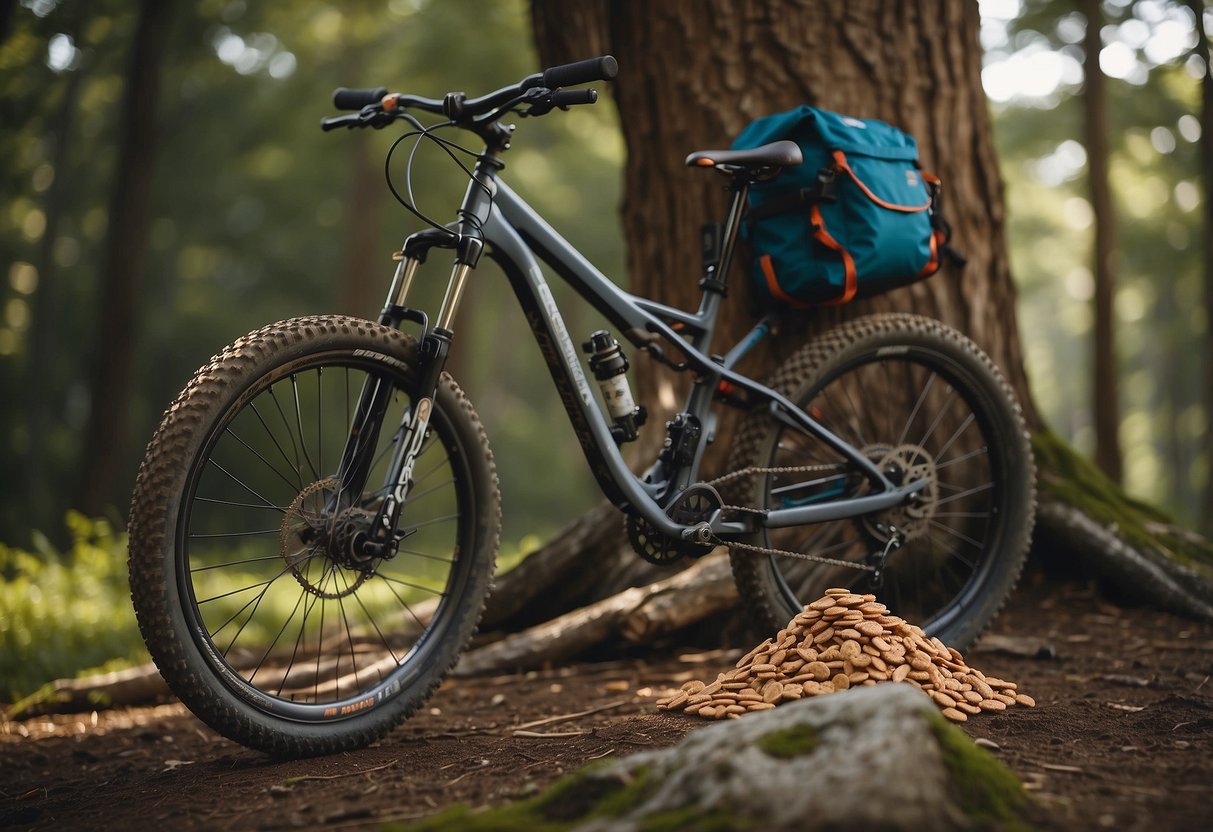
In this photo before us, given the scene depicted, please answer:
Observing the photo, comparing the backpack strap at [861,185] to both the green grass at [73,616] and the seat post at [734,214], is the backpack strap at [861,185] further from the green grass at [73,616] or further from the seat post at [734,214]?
the green grass at [73,616]

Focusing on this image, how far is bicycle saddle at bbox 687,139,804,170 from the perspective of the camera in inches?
119

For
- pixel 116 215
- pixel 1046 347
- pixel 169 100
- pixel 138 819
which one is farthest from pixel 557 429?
pixel 1046 347

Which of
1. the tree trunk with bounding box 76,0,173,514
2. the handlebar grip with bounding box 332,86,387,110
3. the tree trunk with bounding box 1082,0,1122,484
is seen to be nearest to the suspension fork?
the handlebar grip with bounding box 332,86,387,110

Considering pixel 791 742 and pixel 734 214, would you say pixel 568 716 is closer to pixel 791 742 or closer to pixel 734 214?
pixel 791 742

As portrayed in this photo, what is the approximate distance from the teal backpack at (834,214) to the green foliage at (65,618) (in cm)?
341

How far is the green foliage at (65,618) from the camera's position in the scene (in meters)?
4.14

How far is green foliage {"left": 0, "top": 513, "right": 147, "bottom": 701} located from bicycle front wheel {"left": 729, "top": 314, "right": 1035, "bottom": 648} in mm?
3048

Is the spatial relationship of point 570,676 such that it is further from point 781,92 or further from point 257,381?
point 781,92

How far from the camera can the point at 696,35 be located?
380cm

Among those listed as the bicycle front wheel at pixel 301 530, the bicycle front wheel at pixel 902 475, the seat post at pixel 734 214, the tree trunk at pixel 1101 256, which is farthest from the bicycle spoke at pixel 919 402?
the tree trunk at pixel 1101 256

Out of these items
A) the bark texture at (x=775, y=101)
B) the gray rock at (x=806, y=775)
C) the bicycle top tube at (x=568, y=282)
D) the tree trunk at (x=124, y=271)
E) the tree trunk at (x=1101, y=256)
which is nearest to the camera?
the gray rock at (x=806, y=775)

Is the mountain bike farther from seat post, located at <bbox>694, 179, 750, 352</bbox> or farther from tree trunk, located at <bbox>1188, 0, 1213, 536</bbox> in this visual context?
tree trunk, located at <bbox>1188, 0, 1213, 536</bbox>

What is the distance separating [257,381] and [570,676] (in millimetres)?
1786

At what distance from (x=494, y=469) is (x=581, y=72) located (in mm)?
1181
